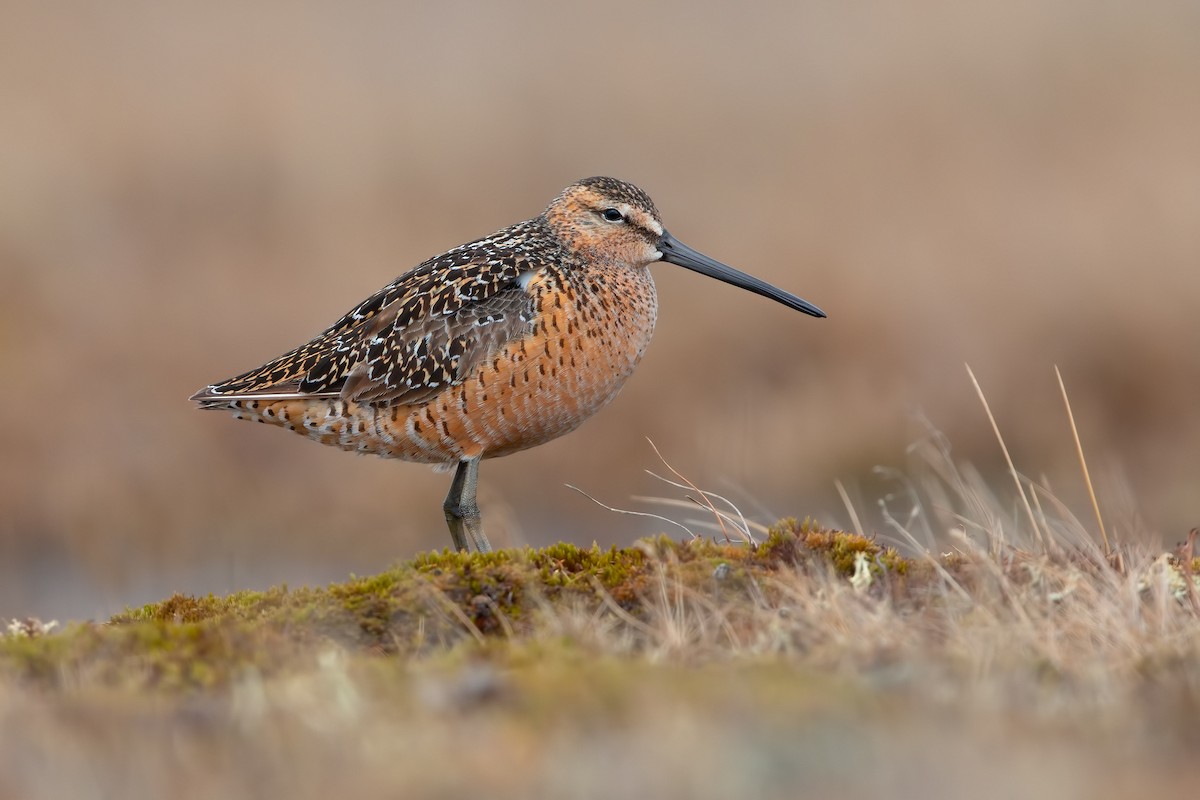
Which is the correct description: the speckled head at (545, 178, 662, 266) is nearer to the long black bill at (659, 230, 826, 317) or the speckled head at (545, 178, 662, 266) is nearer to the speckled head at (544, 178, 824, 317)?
the speckled head at (544, 178, 824, 317)

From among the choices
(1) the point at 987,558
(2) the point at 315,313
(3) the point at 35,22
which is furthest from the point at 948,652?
(3) the point at 35,22

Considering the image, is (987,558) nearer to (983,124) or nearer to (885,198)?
(885,198)

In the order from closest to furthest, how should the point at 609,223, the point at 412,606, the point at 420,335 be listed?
the point at 412,606 < the point at 420,335 < the point at 609,223

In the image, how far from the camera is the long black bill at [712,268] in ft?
23.9

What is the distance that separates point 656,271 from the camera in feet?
46.6

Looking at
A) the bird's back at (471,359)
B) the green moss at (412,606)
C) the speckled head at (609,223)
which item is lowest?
the green moss at (412,606)

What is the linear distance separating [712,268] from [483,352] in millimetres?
1491

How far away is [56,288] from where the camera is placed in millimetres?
12859

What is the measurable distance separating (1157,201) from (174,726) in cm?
1227

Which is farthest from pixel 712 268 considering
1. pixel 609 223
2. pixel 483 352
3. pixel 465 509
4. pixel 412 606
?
pixel 412 606

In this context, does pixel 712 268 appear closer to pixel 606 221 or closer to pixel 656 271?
pixel 606 221

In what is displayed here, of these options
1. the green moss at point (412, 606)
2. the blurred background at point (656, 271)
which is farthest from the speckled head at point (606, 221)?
the blurred background at point (656, 271)

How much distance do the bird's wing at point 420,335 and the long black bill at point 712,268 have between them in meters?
0.69

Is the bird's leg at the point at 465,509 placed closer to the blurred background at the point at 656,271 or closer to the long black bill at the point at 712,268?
the long black bill at the point at 712,268
